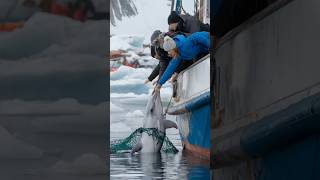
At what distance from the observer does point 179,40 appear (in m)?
9.34

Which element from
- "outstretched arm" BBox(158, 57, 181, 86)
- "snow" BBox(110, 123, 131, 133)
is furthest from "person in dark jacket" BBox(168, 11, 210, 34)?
"snow" BBox(110, 123, 131, 133)

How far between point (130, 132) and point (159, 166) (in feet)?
12.8

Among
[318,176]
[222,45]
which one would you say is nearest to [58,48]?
[222,45]

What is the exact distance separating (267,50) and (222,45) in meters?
0.55

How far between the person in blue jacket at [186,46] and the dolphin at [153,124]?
29.4 inches

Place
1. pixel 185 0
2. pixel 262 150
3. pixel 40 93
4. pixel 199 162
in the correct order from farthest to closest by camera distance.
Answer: pixel 185 0 → pixel 199 162 → pixel 40 93 → pixel 262 150

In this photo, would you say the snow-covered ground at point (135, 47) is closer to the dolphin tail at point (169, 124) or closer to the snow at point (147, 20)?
the snow at point (147, 20)

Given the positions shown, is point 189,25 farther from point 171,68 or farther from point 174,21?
point 171,68

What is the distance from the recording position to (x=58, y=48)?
3.09 metres

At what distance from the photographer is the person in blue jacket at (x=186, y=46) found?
9.06 m

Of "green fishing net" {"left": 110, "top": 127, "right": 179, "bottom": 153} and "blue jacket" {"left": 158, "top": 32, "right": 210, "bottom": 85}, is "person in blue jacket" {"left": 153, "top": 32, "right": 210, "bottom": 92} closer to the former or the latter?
"blue jacket" {"left": 158, "top": 32, "right": 210, "bottom": 85}

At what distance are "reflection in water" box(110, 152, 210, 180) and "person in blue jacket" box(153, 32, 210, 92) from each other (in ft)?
4.50

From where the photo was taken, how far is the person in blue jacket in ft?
29.7

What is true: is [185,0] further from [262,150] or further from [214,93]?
[262,150]
